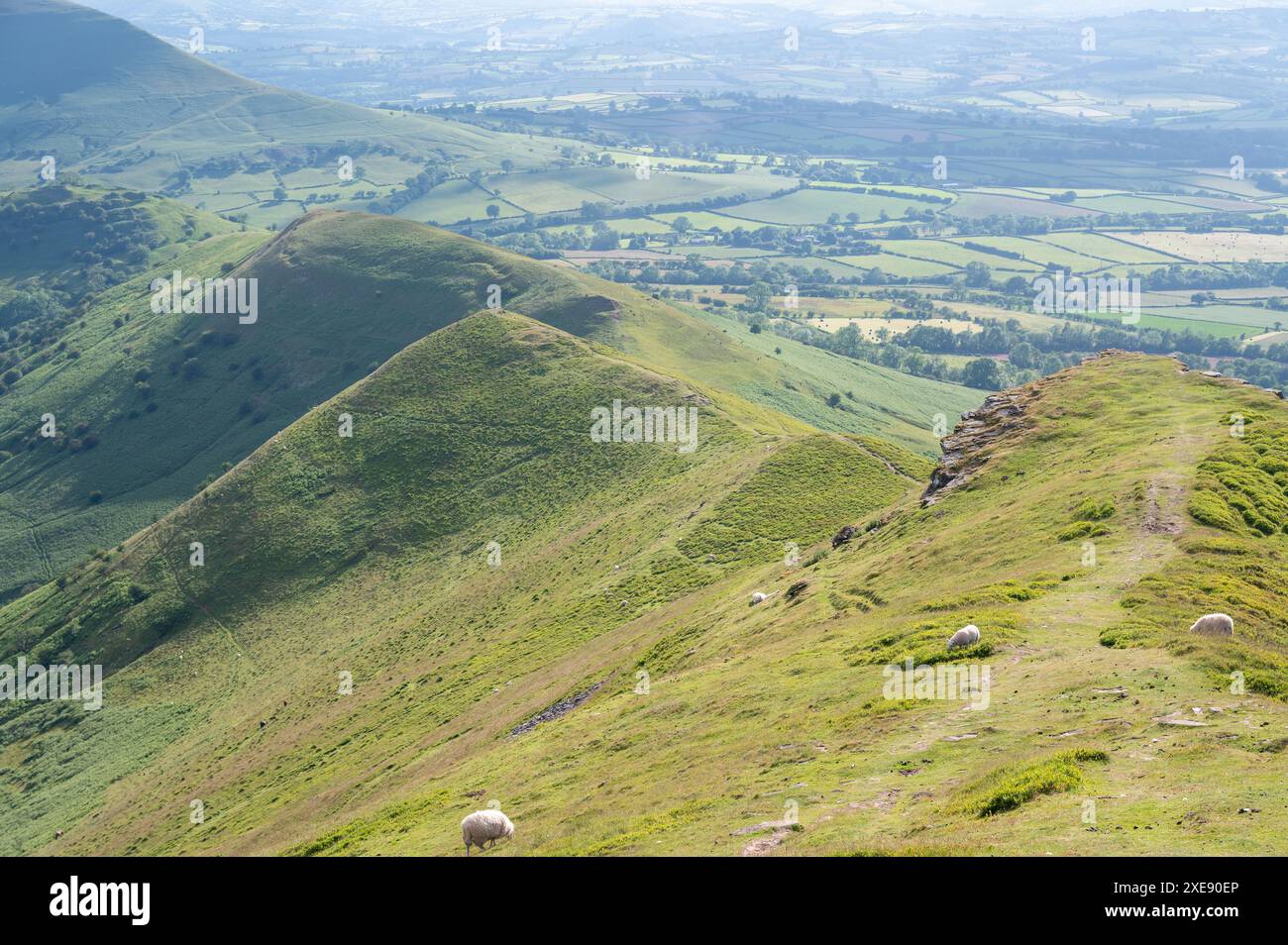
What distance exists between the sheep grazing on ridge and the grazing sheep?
8.57 m

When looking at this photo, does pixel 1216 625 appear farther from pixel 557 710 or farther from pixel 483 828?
pixel 557 710

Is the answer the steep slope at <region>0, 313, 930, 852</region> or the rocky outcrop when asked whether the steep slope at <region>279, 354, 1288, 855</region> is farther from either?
the steep slope at <region>0, 313, 930, 852</region>

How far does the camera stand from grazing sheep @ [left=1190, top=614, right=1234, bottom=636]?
43.0 metres

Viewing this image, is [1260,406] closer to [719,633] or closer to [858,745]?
[719,633]

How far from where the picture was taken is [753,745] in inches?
1762

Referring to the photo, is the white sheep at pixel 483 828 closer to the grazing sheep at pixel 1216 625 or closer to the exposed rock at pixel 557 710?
the exposed rock at pixel 557 710

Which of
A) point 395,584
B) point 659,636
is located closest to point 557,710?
point 659,636

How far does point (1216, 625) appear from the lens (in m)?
43.2

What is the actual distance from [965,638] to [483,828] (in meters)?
21.6

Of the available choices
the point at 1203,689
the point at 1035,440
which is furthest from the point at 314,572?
the point at 1203,689

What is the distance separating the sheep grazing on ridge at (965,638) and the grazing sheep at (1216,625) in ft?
28.1

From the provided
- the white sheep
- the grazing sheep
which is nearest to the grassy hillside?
the white sheep

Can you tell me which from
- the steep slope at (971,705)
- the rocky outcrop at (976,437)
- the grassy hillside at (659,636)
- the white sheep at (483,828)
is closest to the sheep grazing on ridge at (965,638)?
the steep slope at (971,705)

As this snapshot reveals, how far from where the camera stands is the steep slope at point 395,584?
269ft
